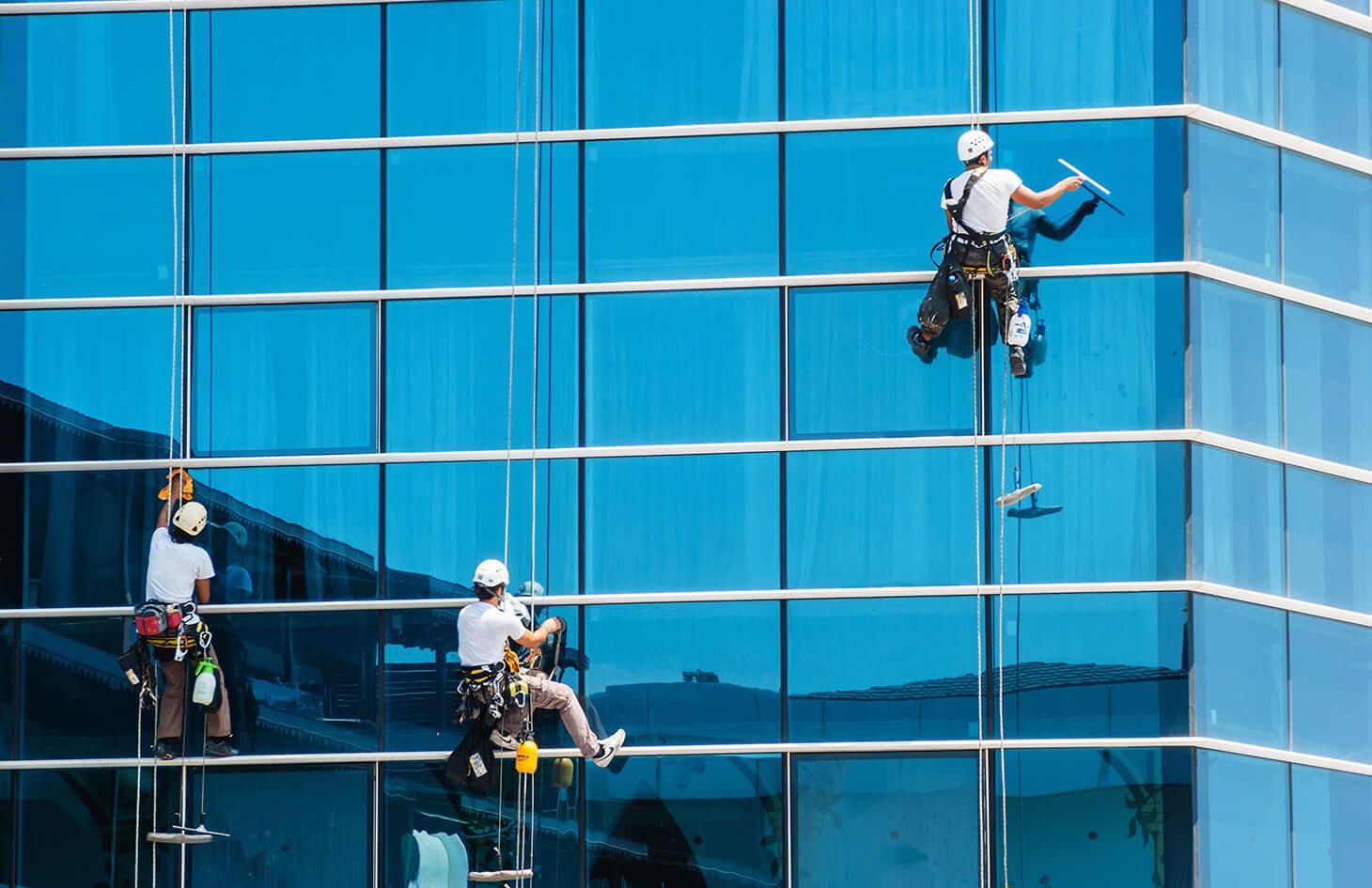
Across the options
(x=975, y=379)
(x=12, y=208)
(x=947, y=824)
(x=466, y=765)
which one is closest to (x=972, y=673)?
(x=947, y=824)

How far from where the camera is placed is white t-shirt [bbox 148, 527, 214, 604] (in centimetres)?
1950

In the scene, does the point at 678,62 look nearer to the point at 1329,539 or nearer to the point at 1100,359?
the point at 1100,359

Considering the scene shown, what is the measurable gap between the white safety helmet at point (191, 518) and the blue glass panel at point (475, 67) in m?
3.65

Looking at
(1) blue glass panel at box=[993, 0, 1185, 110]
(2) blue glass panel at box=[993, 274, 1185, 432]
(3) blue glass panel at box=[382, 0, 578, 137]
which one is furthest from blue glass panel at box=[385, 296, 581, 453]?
(1) blue glass panel at box=[993, 0, 1185, 110]

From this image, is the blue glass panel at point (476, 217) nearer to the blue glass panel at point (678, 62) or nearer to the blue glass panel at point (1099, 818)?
the blue glass panel at point (678, 62)

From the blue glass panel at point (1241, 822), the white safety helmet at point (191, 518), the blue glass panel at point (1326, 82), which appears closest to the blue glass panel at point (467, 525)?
the white safety helmet at point (191, 518)

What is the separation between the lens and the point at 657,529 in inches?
778

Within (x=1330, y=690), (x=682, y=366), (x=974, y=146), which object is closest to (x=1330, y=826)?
(x=1330, y=690)

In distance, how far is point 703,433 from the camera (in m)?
19.9

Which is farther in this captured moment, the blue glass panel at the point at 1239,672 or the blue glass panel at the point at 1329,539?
the blue glass panel at the point at 1329,539

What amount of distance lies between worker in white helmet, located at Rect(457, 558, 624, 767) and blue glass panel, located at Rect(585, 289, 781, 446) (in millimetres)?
1631

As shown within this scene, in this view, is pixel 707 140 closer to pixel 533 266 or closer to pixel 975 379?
pixel 533 266

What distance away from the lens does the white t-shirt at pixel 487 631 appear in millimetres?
18984

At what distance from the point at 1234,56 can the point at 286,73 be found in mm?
8161
